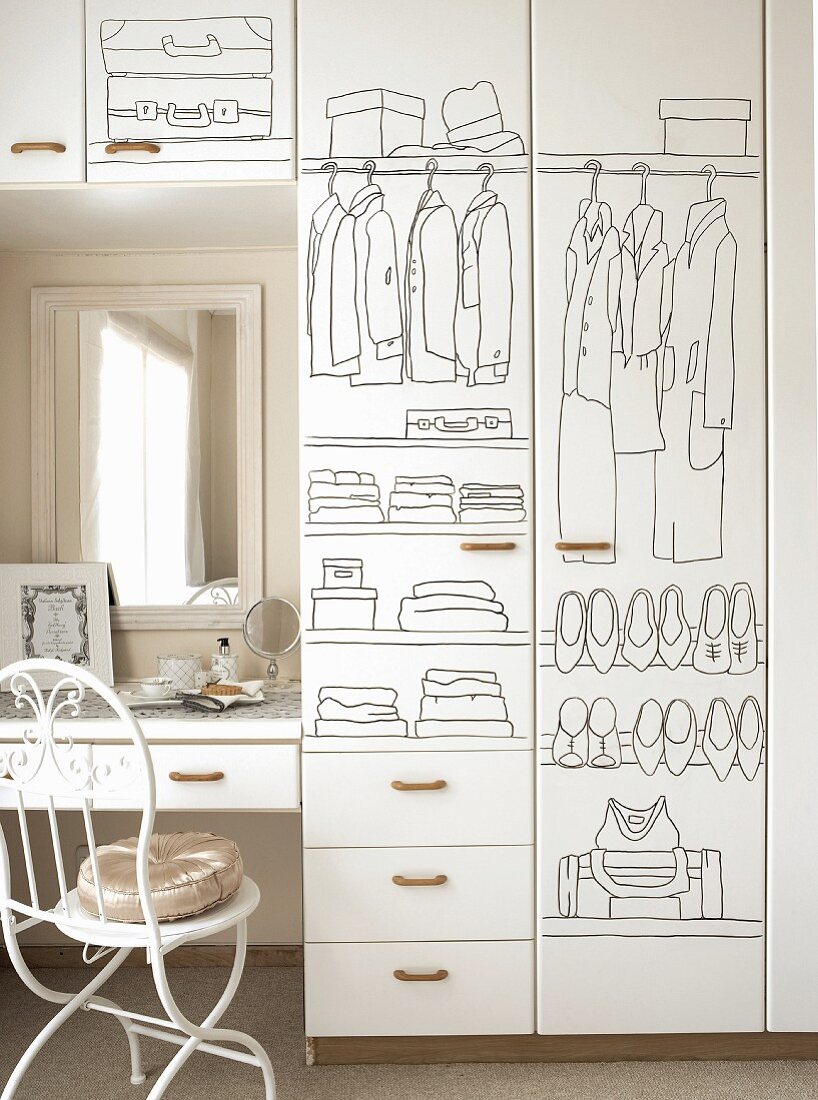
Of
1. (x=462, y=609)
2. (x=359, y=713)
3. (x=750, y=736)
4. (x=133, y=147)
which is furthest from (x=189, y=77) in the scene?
(x=750, y=736)

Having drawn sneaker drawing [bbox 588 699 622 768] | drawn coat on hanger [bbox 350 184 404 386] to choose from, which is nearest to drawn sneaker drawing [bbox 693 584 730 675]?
drawn sneaker drawing [bbox 588 699 622 768]

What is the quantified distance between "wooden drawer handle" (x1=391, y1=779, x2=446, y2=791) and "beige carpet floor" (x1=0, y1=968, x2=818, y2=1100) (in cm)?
68

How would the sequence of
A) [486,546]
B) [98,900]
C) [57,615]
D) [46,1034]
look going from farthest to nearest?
[57,615], [486,546], [46,1034], [98,900]

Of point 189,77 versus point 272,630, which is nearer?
point 189,77

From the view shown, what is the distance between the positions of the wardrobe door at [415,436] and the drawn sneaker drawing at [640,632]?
0.23 metres

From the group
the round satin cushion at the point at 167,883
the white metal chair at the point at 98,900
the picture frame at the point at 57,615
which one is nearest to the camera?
the white metal chair at the point at 98,900

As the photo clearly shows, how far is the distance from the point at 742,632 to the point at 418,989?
3.71 feet

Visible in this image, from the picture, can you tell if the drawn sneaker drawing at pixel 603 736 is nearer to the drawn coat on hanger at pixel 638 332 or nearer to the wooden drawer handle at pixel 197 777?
the drawn coat on hanger at pixel 638 332

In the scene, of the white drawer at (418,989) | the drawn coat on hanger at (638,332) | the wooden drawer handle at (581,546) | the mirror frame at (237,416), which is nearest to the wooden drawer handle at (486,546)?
the wooden drawer handle at (581,546)

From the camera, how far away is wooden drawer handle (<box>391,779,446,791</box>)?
2.23 meters

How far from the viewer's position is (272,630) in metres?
2.76

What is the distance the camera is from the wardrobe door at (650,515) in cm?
221

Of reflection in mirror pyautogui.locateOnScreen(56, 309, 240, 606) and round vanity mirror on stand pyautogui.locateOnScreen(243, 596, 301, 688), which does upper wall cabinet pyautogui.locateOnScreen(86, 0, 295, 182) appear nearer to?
reflection in mirror pyautogui.locateOnScreen(56, 309, 240, 606)

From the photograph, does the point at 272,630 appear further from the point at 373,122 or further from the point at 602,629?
the point at 373,122
